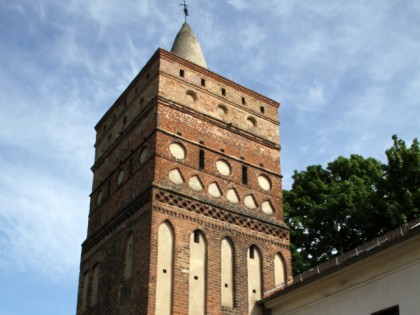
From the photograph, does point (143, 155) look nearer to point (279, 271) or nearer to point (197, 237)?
point (197, 237)

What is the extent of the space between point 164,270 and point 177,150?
3.97 metres

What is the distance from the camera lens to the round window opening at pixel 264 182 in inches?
752

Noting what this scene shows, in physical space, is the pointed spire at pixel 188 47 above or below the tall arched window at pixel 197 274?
above

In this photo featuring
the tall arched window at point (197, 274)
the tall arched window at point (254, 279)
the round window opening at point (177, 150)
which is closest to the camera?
the tall arched window at point (197, 274)

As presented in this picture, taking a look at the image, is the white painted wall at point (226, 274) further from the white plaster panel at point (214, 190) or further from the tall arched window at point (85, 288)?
the tall arched window at point (85, 288)

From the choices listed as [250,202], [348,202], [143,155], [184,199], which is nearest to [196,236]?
[184,199]

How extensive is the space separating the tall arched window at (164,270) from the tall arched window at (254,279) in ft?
8.53

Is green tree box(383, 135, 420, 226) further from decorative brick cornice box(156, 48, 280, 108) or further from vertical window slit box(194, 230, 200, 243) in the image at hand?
vertical window slit box(194, 230, 200, 243)

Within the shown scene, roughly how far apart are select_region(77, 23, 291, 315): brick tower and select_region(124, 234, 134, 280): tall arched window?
4 centimetres

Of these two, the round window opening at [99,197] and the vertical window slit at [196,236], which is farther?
the round window opening at [99,197]

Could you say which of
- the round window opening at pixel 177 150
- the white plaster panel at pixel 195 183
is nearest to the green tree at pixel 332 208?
the white plaster panel at pixel 195 183

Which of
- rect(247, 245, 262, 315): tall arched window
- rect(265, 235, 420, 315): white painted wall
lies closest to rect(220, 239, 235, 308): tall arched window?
rect(247, 245, 262, 315): tall arched window

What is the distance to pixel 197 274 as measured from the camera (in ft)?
52.3

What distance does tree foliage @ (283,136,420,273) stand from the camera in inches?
818
